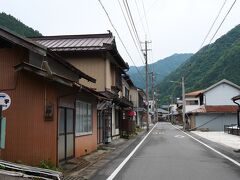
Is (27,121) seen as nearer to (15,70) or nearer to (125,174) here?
(15,70)

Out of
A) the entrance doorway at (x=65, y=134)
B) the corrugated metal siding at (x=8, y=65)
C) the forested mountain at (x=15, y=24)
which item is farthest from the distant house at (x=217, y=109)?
the corrugated metal siding at (x=8, y=65)

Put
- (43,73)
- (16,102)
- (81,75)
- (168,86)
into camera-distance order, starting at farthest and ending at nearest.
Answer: (168,86) → (81,75) → (16,102) → (43,73)

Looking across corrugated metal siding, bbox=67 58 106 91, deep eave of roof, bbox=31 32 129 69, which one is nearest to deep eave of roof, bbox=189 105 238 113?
deep eave of roof, bbox=31 32 129 69

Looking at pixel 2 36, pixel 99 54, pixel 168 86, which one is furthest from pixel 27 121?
pixel 168 86

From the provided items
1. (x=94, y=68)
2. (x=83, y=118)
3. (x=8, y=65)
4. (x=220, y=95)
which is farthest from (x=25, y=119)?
(x=220, y=95)

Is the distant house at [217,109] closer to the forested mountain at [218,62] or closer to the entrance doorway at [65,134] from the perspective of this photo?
the forested mountain at [218,62]

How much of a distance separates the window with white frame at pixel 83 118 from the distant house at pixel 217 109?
4084 centimetres

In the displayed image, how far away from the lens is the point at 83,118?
19.9 meters

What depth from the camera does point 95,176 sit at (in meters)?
12.8

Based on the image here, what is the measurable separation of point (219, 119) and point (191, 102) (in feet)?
107

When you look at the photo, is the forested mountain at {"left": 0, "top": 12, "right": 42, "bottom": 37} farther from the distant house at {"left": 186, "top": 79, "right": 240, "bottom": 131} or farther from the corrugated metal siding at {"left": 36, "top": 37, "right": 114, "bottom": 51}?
the distant house at {"left": 186, "top": 79, "right": 240, "bottom": 131}

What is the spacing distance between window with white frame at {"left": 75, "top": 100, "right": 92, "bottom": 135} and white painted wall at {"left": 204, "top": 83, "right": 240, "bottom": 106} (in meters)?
44.9

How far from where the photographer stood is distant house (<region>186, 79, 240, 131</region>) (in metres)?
59.5

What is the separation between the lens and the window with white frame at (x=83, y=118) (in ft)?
61.1
